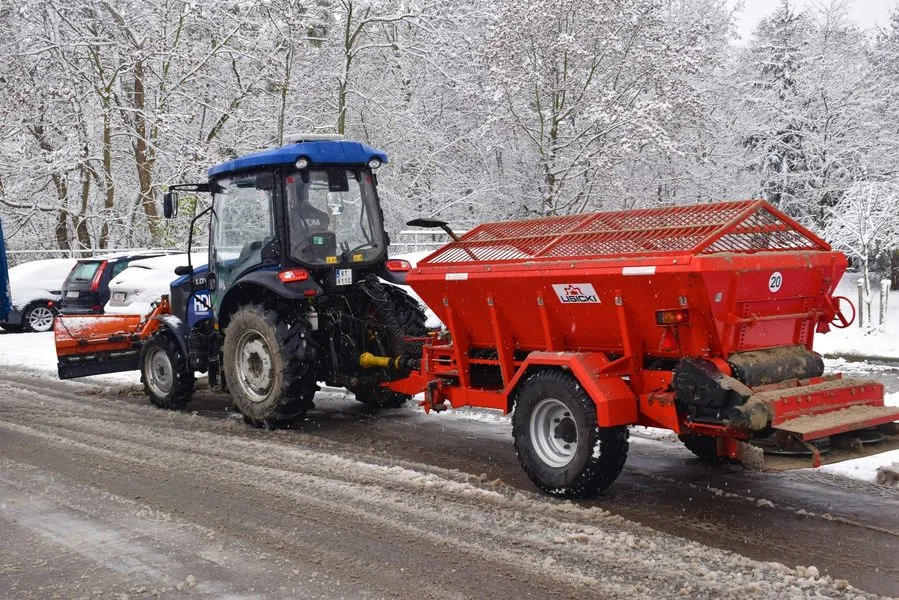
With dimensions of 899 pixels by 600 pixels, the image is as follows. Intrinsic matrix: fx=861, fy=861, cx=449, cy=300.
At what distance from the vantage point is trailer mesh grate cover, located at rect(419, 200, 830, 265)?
205 inches

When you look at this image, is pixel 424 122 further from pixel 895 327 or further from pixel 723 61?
pixel 895 327

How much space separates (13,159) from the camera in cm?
2150

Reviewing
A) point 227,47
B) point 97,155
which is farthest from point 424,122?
point 97,155

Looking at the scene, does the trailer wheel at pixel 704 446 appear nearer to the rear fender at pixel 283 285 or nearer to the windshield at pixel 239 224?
the rear fender at pixel 283 285

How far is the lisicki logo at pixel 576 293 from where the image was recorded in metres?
5.37

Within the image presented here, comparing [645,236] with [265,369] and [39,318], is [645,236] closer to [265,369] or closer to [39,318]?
[265,369]

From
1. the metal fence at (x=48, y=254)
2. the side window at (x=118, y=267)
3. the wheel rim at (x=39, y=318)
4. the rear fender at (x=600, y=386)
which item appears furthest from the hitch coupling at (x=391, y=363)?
the metal fence at (x=48, y=254)

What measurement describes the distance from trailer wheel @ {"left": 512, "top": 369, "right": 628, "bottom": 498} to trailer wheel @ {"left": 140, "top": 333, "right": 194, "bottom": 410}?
4.40 metres

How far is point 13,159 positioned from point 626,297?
2051 centimetres

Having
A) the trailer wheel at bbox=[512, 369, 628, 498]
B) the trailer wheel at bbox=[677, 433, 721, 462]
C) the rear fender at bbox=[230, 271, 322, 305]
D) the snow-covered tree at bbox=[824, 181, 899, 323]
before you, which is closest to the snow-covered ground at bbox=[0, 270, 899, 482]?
the trailer wheel at bbox=[677, 433, 721, 462]

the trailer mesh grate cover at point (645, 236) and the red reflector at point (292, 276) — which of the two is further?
the red reflector at point (292, 276)

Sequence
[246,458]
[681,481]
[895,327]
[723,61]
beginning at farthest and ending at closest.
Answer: [723,61], [895,327], [246,458], [681,481]

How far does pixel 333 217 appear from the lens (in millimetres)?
7945

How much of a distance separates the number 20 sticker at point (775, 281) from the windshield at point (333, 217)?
3.95 metres
